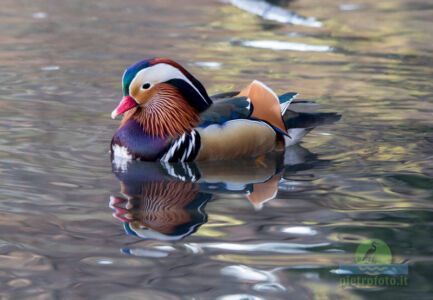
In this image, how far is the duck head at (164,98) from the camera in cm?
517

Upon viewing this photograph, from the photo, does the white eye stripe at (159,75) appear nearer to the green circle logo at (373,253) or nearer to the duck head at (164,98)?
the duck head at (164,98)

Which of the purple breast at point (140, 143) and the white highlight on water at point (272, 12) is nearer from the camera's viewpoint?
the purple breast at point (140, 143)

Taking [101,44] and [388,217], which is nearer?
[388,217]

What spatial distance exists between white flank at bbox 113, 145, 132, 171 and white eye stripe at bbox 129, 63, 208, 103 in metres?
0.44

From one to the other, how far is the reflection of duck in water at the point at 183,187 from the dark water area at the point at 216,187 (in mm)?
14

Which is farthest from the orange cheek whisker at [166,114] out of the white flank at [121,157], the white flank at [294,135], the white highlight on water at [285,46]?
the white highlight on water at [285,46]

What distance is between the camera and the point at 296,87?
7.85 m

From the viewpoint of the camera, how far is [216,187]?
15.7ft

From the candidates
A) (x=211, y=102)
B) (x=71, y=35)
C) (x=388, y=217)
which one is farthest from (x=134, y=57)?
(x=388, y=217)

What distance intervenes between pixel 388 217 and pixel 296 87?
3.81 m

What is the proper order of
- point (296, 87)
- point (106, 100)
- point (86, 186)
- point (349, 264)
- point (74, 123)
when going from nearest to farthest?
point (349, 264), point (86, 186), point (74, 123), point (106, 100), point (296, 87)

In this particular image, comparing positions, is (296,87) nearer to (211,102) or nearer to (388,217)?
(211,102)

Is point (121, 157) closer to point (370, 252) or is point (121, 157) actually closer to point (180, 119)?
point (180, 119)

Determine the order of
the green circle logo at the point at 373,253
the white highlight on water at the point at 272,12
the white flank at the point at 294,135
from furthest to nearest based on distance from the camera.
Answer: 1. the white highlight on water at the point at 272,12
2. the white flank at the point at 294,135
3. the green circle logo at the point at 373,253
